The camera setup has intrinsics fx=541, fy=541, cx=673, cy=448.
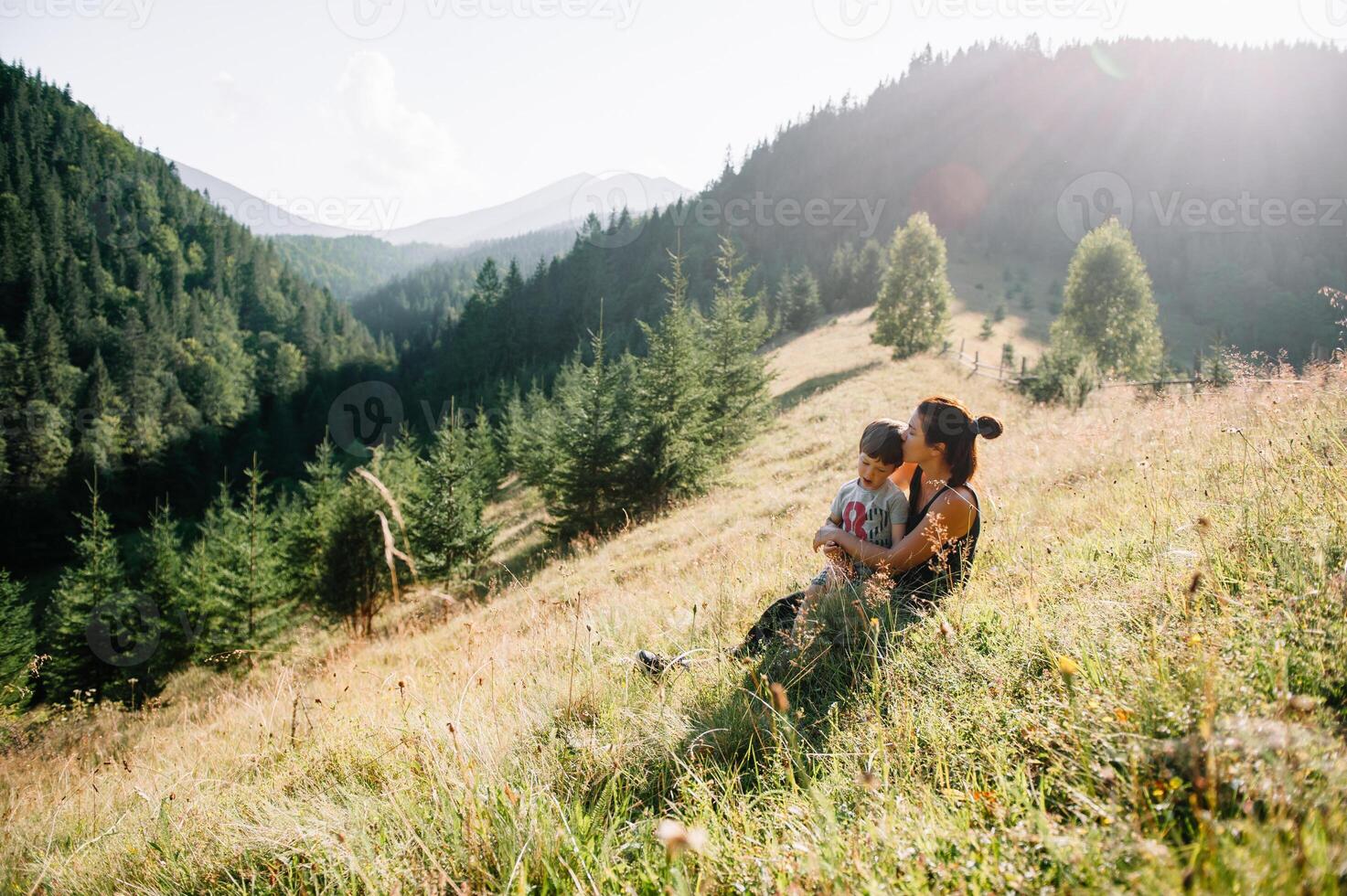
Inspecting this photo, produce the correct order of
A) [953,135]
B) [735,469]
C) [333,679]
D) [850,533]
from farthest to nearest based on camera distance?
[953,135] → [735,469] → [333,679] → [850,533]

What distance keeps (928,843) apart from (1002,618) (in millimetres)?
1462

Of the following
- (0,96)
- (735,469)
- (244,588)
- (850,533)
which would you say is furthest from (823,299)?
(0,96)

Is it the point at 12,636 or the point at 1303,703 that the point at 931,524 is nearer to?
the point at 1303,703

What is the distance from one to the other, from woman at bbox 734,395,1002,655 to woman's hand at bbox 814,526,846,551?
4 centimetres

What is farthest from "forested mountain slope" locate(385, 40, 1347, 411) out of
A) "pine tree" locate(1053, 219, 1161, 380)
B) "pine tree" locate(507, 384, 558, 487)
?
"pine tree" locate(1053, 219, 1161, 380)

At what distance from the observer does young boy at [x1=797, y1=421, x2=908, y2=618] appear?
3402mm

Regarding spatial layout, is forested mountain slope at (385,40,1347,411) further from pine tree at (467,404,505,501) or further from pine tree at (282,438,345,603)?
pine tree at (282,438,345,603)

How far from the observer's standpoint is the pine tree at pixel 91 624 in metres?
19.7

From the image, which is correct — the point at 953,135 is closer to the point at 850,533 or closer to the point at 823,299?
the point at 823,299

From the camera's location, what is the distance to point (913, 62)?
135m

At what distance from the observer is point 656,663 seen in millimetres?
3250

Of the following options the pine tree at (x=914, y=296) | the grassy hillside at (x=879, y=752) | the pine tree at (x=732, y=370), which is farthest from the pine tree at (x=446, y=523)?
the pine tree at (x=914, y=296)

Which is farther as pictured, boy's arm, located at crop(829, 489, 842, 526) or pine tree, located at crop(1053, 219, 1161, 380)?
pine tree, located at crop(1053, 219, 1161, 380)

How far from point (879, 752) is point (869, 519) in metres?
1.77
